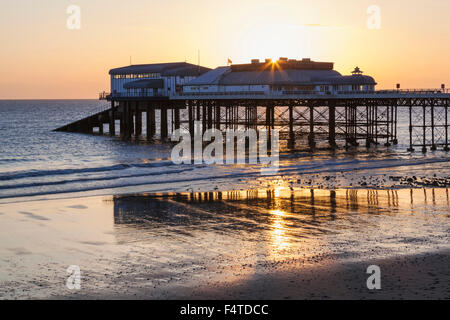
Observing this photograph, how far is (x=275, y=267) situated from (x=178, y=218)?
30.6 feet

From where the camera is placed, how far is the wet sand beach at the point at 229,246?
17734 mm

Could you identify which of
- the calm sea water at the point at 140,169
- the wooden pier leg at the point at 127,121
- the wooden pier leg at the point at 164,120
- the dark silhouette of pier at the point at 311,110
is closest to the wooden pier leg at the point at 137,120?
the dark silhouette of pier at the point at 311,110

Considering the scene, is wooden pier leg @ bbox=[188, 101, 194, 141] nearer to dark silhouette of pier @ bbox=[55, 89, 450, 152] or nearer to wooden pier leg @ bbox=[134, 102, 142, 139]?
dark silhouette of pier @ bbox=[55, 89, 450, 152]

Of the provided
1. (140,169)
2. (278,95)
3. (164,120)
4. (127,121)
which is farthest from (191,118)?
(140,169)

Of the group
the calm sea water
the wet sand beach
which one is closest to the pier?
the calm sea water

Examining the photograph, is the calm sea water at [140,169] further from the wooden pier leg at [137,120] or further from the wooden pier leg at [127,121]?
the wooden pier leg at [127,121]

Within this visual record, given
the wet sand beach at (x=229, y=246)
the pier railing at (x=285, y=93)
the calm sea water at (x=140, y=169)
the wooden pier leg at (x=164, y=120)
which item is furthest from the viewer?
the wooden pier leg at (x=164, y=120)

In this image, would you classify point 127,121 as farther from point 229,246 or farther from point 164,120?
point 229,246

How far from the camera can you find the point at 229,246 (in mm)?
22422

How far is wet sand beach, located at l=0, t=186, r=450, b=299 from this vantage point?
58.2 feet

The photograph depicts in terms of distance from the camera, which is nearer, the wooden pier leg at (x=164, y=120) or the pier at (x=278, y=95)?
the pier at (x=278, y=95)

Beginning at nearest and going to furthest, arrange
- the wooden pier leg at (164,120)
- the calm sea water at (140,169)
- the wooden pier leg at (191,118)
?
the calm sea water at (140,169)
the wooden pier leg at (191,118)
the wooden pier leg at (164,120)

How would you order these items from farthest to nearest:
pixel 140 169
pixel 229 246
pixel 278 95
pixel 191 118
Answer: pixel 191 118 → pixel 278 95 → pixel 140 169 → pixel 229 246
